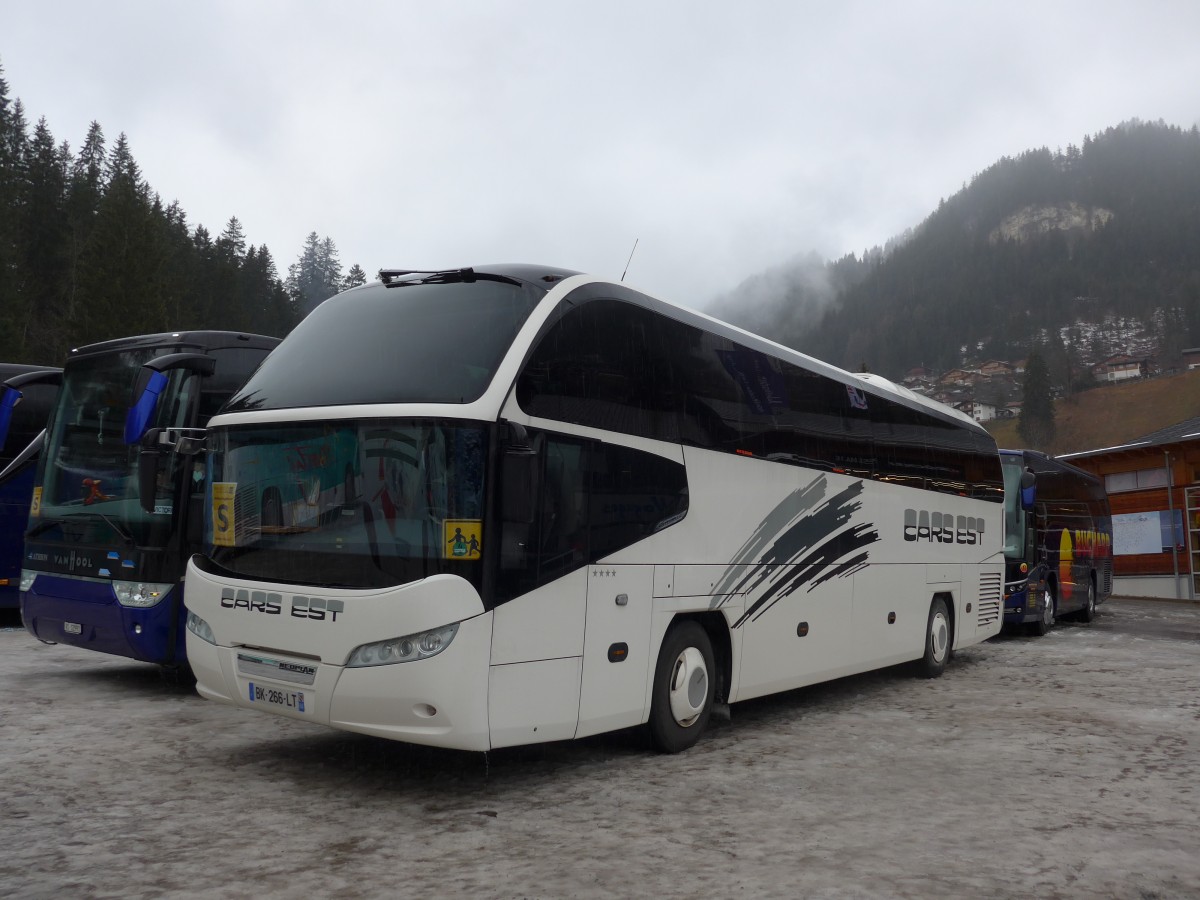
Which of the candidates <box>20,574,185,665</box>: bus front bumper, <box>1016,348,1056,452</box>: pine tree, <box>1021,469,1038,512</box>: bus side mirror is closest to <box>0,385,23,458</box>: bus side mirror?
<box>20,574,185,665</box>: bus front bumper

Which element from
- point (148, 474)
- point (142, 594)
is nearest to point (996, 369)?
point (142, 594)

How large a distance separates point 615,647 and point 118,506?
16.6 feet

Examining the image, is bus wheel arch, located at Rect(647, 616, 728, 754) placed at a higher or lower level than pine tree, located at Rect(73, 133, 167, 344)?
lower

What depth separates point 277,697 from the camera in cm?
607

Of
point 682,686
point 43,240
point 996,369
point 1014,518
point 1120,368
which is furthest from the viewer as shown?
point 996,369

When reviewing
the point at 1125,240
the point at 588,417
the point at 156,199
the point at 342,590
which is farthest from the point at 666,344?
the point at 1125,240

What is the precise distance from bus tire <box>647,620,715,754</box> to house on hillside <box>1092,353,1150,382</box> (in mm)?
125183

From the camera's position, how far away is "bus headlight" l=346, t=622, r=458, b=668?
5559mm

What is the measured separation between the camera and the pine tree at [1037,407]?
4242 inches

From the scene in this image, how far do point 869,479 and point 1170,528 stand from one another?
26899mm

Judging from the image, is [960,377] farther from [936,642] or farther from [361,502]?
[361,502]

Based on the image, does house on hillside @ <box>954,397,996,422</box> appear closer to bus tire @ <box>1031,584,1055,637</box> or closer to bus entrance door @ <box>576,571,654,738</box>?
bus tire @ <box>1031,584,1055,637</box>

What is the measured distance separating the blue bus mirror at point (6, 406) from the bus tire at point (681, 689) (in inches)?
289

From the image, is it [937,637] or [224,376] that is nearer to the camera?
[224,376]
